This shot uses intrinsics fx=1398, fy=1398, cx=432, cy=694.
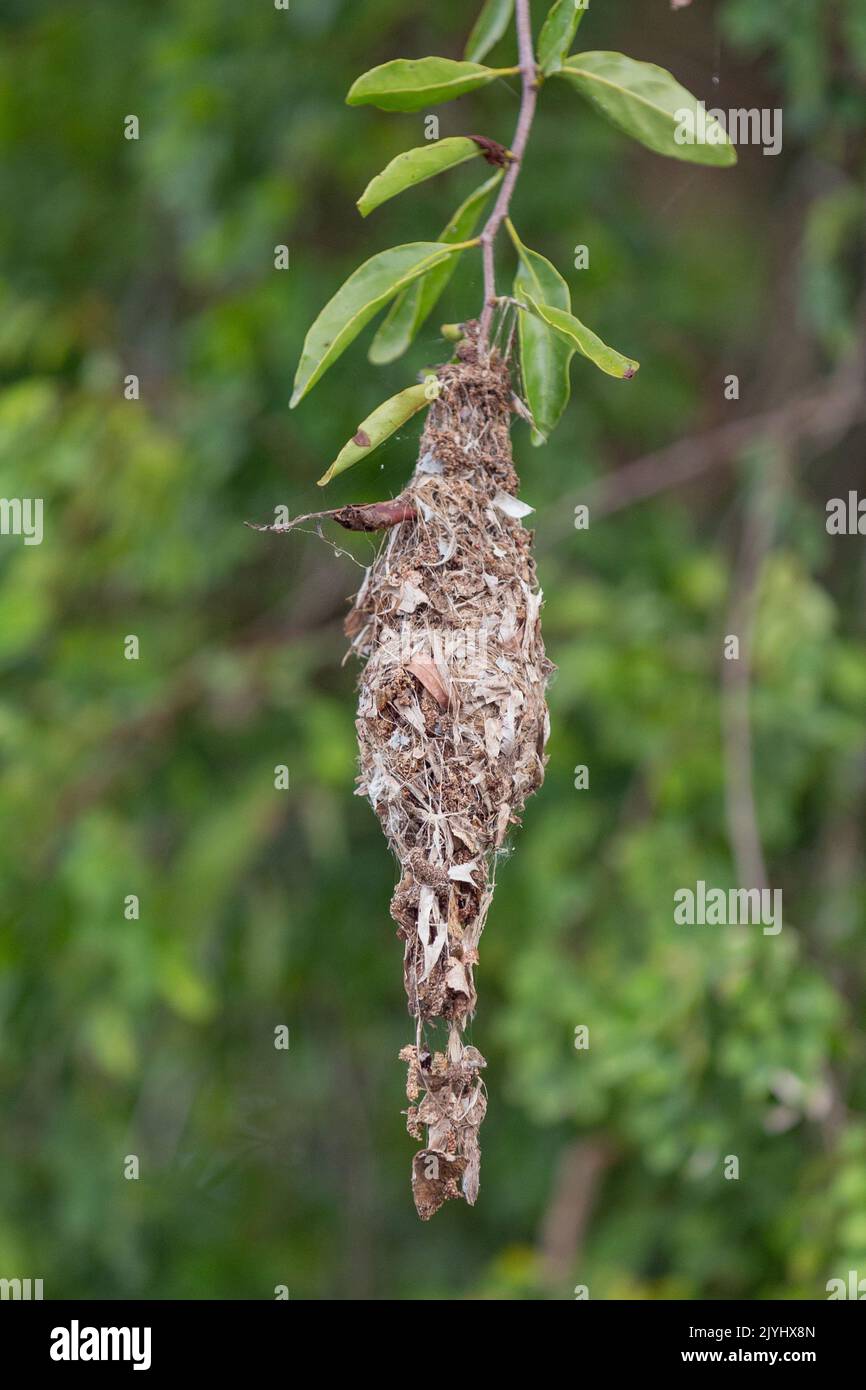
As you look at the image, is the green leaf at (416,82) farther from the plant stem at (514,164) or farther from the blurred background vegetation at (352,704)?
the blurred background vegetation at (352,704)

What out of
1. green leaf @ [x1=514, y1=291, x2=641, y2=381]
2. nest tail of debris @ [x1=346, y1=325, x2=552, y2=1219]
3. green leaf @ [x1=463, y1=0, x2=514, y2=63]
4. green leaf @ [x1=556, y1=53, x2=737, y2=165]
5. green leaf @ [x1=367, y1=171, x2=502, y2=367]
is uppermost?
green leaf @ [x1=463, y1=0, x2=514, y2=63]

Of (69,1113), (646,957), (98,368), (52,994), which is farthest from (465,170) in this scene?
(69,1113)

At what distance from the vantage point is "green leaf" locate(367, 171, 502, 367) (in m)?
1.57

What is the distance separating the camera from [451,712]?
4.89 feet

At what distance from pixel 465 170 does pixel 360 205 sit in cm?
252

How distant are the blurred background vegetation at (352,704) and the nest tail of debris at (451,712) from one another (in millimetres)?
1421

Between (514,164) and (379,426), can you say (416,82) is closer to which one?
(514,164)

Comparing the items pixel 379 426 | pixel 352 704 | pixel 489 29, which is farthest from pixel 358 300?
pixel 352 704

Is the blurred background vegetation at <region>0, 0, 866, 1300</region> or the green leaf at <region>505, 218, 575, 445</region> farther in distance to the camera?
the blurred background vegetation at <region>0, 0, 866, 1300</region>

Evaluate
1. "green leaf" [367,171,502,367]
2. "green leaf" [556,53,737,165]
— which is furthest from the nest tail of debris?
"green leaf" [556,53,737,165]

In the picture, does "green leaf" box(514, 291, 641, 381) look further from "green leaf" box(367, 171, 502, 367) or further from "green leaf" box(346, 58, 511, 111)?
"green leaf" box(346, 58, 511, 111)

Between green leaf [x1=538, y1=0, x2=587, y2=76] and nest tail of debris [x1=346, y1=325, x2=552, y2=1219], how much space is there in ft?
1.02

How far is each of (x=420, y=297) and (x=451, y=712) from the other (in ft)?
1.60

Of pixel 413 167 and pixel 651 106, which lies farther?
pixel 651 106
